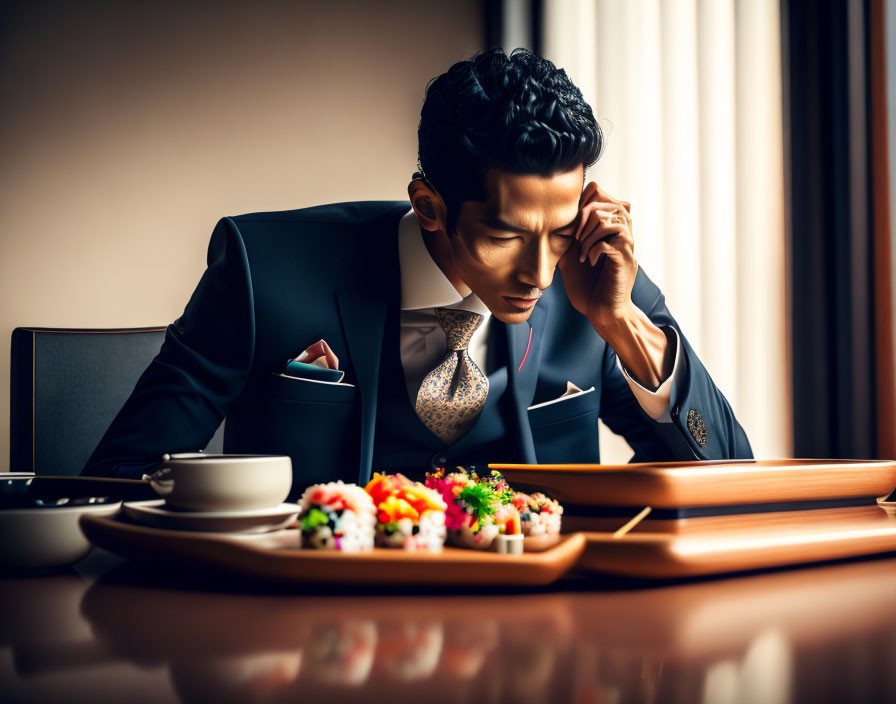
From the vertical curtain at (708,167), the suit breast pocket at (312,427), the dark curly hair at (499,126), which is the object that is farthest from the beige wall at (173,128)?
the dark curly hair at (499,126)

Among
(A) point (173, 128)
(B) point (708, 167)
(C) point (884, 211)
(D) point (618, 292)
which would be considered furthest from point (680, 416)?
(A) point (173, 128)

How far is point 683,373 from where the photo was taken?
57.6 inches

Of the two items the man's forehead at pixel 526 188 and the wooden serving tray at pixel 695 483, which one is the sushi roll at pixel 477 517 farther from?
the man's forehead at pixel 526 188

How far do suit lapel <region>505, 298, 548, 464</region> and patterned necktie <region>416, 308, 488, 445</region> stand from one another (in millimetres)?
70

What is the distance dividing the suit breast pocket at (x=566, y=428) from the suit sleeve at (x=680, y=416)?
5.3 inches

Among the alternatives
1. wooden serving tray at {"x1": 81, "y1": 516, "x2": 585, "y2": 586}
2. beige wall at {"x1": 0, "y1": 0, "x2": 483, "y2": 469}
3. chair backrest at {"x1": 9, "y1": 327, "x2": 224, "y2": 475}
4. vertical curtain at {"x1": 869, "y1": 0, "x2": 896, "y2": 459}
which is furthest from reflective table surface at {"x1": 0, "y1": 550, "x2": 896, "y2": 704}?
beige wall at {"x1": 0, "y1": 0, "x2": 483, "y2": 469}

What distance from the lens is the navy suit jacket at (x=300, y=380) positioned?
4.71ft

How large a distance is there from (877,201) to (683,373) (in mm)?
1495

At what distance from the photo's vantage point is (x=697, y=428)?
55.1 inches

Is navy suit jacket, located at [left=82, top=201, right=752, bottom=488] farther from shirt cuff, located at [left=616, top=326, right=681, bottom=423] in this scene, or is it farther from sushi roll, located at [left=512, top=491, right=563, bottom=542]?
sushi roll, located at [left=512, top=491, right=563, bottom=542]

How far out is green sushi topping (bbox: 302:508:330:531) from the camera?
0.55 meters

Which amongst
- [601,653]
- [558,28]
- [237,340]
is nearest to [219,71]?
[558,28]

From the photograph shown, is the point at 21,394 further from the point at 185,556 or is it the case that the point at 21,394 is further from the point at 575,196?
the point at 185,556

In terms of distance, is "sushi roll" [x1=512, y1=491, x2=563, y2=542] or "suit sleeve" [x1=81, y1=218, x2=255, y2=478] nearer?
"sushi roll" [x1=512, y1=491, x2=563, y2=542]
